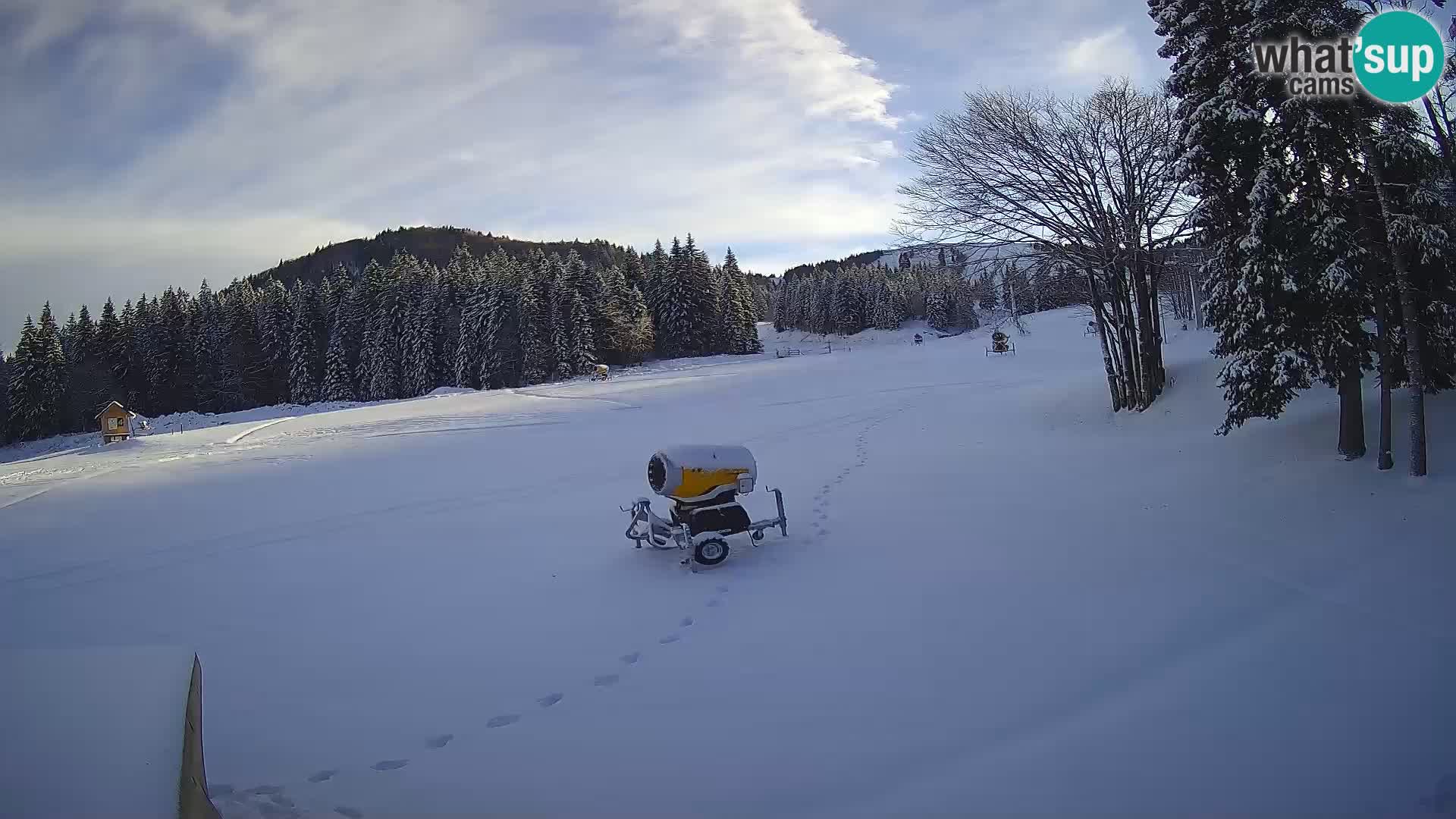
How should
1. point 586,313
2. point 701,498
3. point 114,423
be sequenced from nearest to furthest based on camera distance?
point 701,498 < point 114,423 < point 586,313

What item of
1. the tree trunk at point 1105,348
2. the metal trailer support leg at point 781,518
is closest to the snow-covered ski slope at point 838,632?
the metal trailer support leg at point 781,518

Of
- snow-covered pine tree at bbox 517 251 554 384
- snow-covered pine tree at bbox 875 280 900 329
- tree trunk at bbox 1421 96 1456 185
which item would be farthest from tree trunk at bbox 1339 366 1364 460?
snow-covered pine tree at bbox 875 280 900 329

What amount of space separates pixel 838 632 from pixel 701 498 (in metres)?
2.49

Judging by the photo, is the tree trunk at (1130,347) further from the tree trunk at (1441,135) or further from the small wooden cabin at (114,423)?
the small wooden cabin at (114,423)

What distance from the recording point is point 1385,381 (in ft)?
26.3

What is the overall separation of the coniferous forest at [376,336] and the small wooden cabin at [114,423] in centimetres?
2307

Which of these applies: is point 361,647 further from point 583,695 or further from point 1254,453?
point 1254,453

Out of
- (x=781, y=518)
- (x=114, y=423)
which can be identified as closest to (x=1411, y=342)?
(x=781, y=518)

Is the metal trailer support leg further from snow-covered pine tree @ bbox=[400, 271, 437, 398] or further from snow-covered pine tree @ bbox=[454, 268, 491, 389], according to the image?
snow-covered pine tree @ bbox=[400, 271, 437, 398]

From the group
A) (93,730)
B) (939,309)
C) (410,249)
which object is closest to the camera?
(93,730)

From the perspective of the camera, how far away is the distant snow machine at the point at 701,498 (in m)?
7.23

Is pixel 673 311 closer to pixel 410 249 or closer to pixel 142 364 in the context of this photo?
pixel 142 364

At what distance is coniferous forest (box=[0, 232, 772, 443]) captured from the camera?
51.2 meters

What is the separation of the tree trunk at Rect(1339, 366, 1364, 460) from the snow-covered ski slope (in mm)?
321
